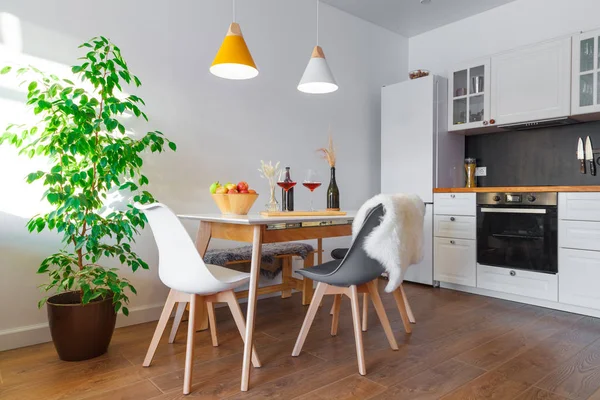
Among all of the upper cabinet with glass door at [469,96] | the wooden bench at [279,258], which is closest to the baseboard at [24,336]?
the wooden bench at [279,258]

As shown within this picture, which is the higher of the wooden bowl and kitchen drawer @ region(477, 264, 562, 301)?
the wooden bowl

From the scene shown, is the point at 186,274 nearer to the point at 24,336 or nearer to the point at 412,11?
the point at 24,336

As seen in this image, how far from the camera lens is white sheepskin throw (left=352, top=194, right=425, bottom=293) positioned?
1.90m

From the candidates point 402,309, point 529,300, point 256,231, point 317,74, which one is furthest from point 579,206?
point 256,231

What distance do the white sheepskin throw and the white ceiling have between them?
2.54m

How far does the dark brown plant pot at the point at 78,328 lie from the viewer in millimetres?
2068

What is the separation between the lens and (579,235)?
2.86 meters

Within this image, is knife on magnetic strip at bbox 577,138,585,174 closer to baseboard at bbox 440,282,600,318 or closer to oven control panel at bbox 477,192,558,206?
oven control panel at bbox 477,192,558,206

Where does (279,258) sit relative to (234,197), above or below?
below

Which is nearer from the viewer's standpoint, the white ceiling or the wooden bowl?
the wooden bowl

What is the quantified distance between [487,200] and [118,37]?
293 cm

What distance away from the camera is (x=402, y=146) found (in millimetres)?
4016

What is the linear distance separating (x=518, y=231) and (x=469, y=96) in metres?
1.30

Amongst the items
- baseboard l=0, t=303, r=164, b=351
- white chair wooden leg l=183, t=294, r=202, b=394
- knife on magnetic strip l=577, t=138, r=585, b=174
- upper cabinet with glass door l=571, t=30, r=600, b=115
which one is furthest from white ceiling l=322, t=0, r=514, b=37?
baseboard l=0, t=303, r=164, b=351
